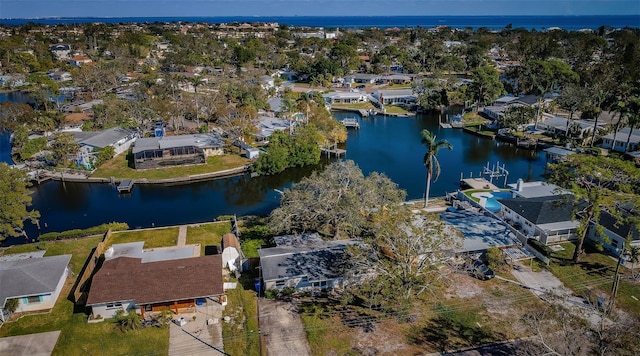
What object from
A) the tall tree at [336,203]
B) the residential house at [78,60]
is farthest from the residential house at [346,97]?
the residential house at [78,60]

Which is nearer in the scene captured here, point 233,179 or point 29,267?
point 29,267

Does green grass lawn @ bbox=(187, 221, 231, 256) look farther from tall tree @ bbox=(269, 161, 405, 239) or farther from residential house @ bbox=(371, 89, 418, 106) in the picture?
residential house @ bbox=(371, 89, 418, 106)

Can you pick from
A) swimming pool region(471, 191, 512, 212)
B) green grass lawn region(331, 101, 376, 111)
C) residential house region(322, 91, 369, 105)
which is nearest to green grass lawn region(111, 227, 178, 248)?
swimming pool region(471, 191, 512, 212)

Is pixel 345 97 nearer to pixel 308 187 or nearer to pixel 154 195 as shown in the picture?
pixel 154 195

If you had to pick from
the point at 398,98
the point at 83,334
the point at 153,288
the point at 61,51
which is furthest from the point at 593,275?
the point at 61,51

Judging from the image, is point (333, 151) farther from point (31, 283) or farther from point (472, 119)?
point (31, 283)

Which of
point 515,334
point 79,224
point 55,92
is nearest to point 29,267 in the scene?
point 79,224

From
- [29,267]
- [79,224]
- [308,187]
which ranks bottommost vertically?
[79,224]
